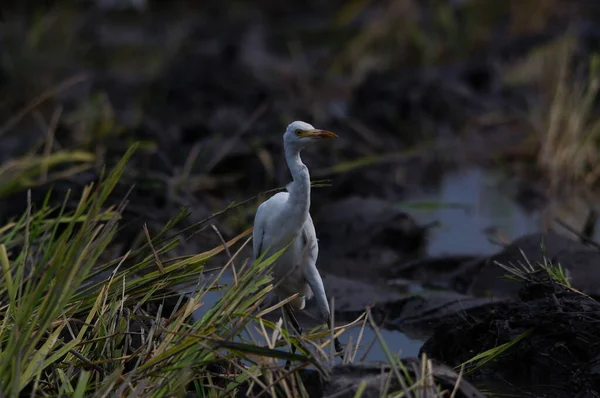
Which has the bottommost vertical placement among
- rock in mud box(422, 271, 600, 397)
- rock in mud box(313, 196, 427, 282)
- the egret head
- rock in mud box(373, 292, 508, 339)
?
rock in mud box(313, 196, 427, 282)

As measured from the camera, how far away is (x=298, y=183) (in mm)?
3713

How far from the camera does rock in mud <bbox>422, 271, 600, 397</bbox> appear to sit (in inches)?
159

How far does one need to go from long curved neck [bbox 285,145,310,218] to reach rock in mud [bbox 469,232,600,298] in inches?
66.8

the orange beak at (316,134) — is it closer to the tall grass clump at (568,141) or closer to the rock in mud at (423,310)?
the rock in mud at (423,310)

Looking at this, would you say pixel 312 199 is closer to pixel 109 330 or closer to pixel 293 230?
pixel 293 230

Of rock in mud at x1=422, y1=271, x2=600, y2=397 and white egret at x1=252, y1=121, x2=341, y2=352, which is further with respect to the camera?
rock in mud at x1=422, y1=271, x2=600, y2=397

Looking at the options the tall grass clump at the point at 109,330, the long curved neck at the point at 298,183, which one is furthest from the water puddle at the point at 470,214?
the long curved neck at the point at 298,183

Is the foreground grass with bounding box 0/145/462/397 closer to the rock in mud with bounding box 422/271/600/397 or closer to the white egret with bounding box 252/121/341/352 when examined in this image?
the white egret with bounding box 252/121/341/352

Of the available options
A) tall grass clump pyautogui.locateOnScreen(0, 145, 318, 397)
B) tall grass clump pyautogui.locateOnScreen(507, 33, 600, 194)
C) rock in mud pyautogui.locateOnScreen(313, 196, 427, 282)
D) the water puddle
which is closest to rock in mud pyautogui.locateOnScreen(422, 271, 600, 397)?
tall grass clump pyautogui.locateOnScreen(0, 145, 318, 397)

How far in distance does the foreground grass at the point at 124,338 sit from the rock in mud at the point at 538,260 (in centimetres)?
186

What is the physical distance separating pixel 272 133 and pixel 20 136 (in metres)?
2.11

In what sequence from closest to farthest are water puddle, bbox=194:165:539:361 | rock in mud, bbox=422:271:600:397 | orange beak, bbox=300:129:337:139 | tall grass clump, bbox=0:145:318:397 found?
tall grass clump, bbox=0:145:318:397 < orange beak, bbox=300:129:337:139 < rock in mud, bbox=422:271:600:397 < water puddle, bbox=194:165:539:361

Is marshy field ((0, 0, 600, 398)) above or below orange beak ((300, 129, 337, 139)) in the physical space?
below

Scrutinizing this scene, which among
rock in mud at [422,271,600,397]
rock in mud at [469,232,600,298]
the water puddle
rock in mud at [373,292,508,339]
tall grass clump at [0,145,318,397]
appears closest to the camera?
tall grass clump at [0,145,318,397]
